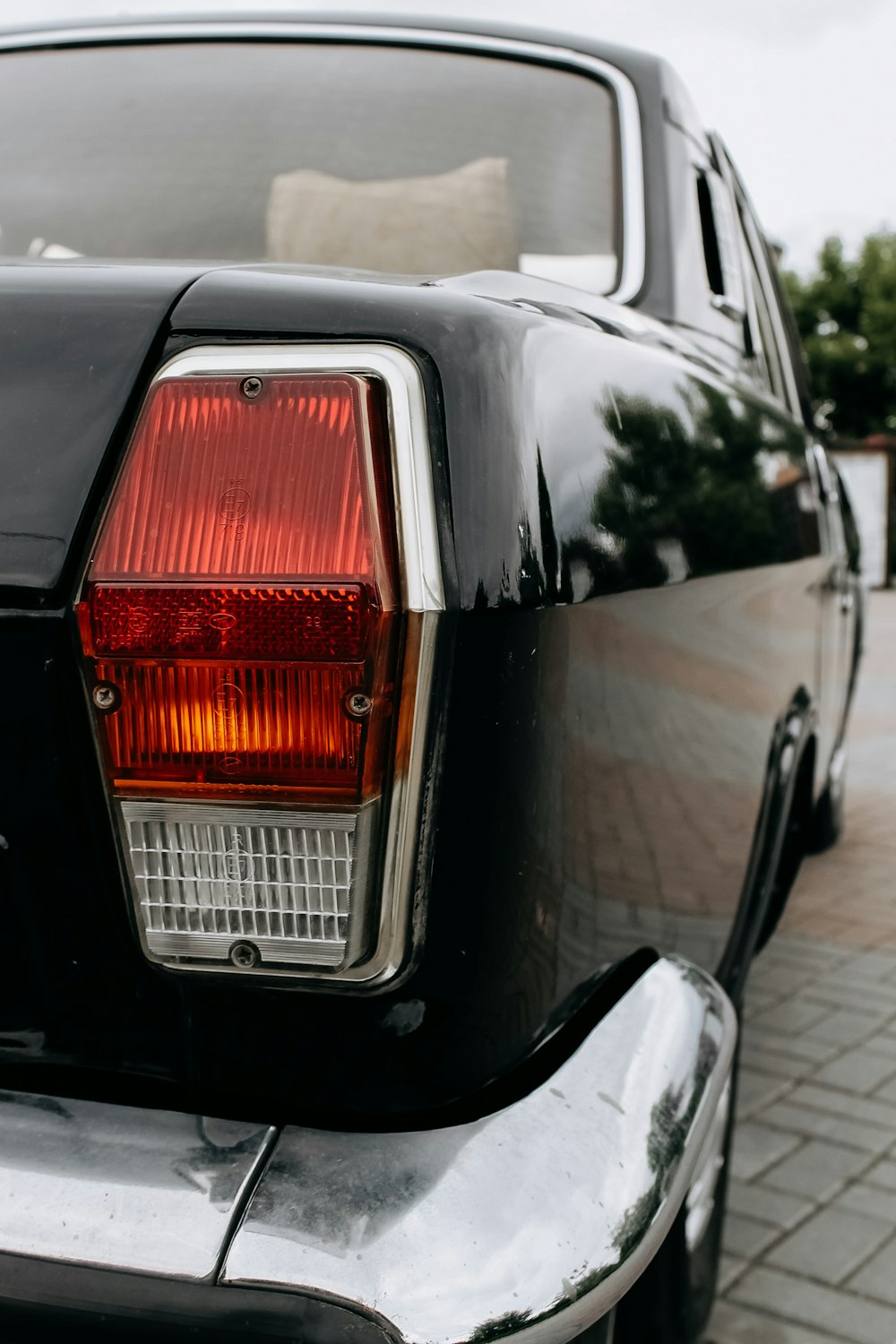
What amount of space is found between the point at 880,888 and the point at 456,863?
4.07 meters

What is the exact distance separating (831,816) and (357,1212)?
14.6 feet

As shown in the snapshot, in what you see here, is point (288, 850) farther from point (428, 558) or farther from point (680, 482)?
point (680, 482)

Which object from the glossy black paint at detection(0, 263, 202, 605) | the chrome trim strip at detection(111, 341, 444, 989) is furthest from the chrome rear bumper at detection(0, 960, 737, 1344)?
the glossy black paint at detection(0, 263, 202, 605)

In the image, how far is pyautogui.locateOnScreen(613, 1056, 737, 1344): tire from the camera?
1.70 m

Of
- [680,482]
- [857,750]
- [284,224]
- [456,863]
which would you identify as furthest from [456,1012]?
[857,750]

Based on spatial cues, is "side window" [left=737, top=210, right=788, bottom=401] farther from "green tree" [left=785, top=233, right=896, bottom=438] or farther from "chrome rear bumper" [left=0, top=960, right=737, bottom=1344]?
"green tree" [left=785, top=233, right=896, bottom=438]

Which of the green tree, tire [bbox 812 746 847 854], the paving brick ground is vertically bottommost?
the green tree

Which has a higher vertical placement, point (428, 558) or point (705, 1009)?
point (428, 558)

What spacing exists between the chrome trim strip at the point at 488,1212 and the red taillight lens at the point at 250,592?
290 millimetres

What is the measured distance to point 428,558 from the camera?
104 centimetres

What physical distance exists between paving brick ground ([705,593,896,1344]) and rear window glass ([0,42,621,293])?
5.74 ft

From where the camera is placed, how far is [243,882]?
1074 millimetres

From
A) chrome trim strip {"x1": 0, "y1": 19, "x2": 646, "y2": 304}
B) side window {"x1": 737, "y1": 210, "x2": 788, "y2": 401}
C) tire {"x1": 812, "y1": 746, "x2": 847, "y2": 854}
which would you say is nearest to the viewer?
chrome trim strip {"x1": 0, "y1": 19, "x2": 646, "y2": 304}

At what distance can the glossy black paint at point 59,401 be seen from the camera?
1070 mm
